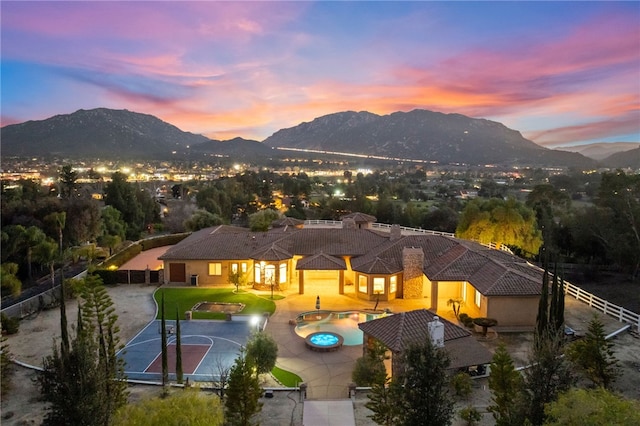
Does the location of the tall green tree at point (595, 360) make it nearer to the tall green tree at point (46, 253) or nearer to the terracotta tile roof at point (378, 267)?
the terracotta tile roof at point (378, 267)

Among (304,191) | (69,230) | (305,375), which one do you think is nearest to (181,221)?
(69,230)

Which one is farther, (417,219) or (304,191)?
(304,191)

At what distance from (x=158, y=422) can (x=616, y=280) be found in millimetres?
47106

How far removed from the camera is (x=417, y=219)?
62.3m

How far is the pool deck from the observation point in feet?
57.0

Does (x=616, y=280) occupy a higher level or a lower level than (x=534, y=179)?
lower

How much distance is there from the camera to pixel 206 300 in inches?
1114

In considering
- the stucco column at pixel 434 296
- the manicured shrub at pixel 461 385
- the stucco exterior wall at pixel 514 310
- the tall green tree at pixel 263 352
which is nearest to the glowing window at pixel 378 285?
the stucco column at pixel 434 296

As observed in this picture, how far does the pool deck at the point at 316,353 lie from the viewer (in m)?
17.4

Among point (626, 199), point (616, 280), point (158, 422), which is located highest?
point (626, 199)

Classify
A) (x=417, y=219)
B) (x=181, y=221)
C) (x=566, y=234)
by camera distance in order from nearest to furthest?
(x=566, y=234) < (x=181, y=221) < (x=417, y=219)

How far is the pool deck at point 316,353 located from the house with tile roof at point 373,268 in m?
1.44

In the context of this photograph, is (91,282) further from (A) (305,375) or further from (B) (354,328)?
(B) (354,328)

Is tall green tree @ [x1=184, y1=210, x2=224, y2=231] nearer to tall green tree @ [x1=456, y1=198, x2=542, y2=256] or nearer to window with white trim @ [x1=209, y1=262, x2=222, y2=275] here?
window with white trim @ [x1=209, y1=262, x2=222, y2=275]
